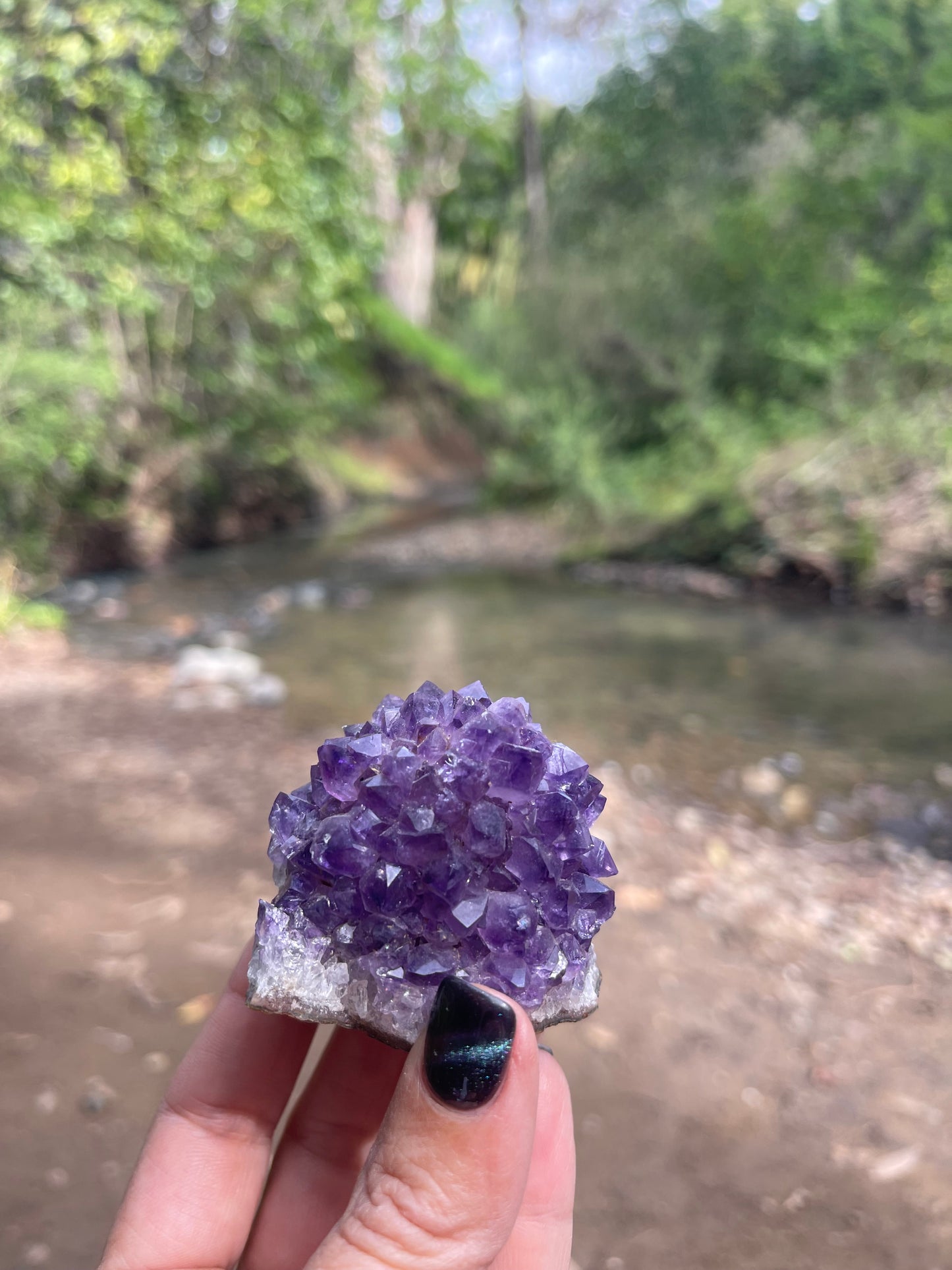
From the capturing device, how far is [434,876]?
1.36m

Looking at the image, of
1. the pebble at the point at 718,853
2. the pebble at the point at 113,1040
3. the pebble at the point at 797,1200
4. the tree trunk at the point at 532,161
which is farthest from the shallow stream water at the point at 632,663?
the tree trunk at the point at 532,161

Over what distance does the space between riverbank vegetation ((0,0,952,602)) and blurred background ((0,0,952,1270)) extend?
63mm

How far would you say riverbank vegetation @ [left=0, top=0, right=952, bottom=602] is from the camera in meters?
8.80

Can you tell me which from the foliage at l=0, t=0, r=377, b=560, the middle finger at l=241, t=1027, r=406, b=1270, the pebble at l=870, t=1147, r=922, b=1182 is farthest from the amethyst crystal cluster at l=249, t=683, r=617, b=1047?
the foliage at l=0, t=0, r=377, b=560

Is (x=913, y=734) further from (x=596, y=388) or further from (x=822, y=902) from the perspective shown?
(x=596, y=388)

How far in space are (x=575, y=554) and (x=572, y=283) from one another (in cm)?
518

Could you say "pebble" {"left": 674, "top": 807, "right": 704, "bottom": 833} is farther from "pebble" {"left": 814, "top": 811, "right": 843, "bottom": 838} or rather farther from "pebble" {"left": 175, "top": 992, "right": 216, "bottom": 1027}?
"pebble" {"left": 175, "top": 992, "right": 216, "bottom": 1027}

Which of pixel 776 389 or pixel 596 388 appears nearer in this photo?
pixel 776 389

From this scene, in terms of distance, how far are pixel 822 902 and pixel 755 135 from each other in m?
12.2

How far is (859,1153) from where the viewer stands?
244 cm

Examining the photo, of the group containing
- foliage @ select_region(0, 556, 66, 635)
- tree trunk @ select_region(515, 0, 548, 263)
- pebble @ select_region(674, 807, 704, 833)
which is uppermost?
tree trunk @ select_region(515, 0, 548, 263)

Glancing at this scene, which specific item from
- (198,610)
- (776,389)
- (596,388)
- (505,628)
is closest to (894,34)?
(776,389)

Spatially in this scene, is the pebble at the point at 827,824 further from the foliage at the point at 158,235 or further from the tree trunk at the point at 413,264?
the tree trunk at the point at 413,264

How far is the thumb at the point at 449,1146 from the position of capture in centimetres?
119
